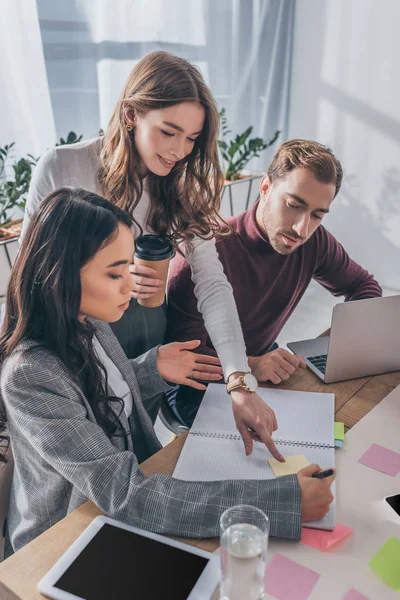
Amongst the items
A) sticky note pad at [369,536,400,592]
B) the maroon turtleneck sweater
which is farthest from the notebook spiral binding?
the maroon turtleneck sweater

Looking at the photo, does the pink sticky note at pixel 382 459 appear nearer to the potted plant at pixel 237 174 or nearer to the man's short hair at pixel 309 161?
the man's short hair at pixel 309 161

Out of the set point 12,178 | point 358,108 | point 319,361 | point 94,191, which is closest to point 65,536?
point 319,361

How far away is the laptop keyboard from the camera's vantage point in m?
1.31

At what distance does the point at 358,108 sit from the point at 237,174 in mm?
943

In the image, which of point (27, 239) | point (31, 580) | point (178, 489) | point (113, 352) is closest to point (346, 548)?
point (178, 489)

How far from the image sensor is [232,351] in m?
1.30

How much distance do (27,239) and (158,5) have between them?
256 cm

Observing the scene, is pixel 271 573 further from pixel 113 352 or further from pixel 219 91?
pixel 219 91

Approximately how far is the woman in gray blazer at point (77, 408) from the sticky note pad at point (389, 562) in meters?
0.10

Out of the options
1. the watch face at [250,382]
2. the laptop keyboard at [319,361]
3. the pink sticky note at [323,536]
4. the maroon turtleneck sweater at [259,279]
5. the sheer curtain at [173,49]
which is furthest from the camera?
the sheer curtain at [173,49]

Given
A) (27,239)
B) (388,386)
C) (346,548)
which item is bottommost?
(388,386)

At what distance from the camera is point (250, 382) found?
1.19 meters

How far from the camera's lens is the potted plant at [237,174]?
3.45 m

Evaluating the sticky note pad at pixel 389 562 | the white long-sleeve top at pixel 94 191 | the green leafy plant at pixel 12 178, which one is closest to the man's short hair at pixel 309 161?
the white long-sleeve top at pixel 94 191
